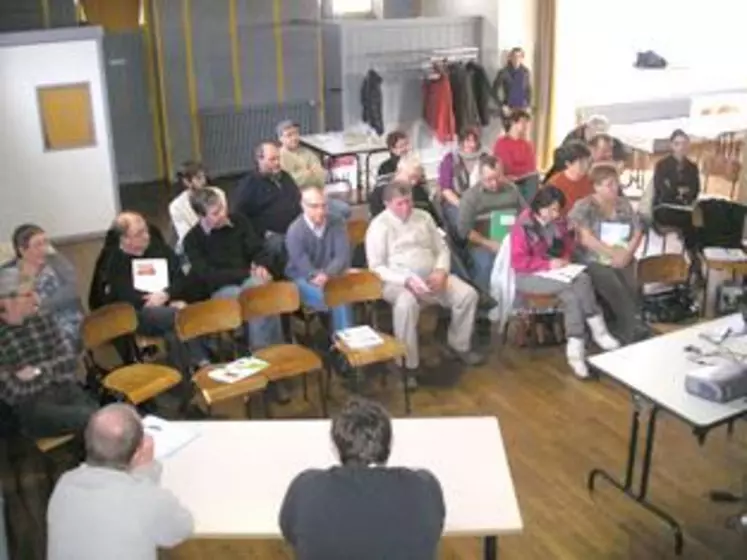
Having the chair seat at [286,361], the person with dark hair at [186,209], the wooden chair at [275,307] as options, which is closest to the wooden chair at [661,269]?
the wooden chair at [275,307]

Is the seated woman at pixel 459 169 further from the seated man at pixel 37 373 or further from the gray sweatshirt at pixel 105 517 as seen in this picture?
the gray sweatshirt at pixel 105 517

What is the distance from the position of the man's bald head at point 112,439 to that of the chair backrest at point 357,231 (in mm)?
3889

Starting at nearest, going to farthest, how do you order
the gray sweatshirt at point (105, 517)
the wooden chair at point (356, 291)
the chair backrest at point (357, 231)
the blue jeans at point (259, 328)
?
the gray sweatshirt at point (105, 517)
the wooden chair at point (356, 291)
the blue jeans at point (259, 328)
the chair backrest at point (357, 231)

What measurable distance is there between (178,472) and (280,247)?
3.25 meters

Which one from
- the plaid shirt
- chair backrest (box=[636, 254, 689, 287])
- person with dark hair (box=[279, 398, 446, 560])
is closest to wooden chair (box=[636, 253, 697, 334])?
chair backrest (box=[636, 254, 689, 287])

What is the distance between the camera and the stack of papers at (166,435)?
3.80 metres

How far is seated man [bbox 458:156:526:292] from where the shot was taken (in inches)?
267

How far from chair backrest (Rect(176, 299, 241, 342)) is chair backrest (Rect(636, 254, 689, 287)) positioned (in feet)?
8.85

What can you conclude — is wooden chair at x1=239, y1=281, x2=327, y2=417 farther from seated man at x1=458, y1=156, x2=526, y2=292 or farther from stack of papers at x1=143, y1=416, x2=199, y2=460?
seated man at x1=458, y1=156, x2=526, y2=292

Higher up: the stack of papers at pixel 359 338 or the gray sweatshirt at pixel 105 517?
the gray sweatshirt at pixel 105 517

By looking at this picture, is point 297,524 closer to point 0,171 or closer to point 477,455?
point 477,455

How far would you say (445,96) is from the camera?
10.8 metres

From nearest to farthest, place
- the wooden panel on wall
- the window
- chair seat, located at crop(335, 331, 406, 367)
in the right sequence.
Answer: chair seat, located at crop(335, 331, 406, 367) < the wooden panel on wall < the window

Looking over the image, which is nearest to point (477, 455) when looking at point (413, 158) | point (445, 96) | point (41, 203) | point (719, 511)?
point (719, 511)
